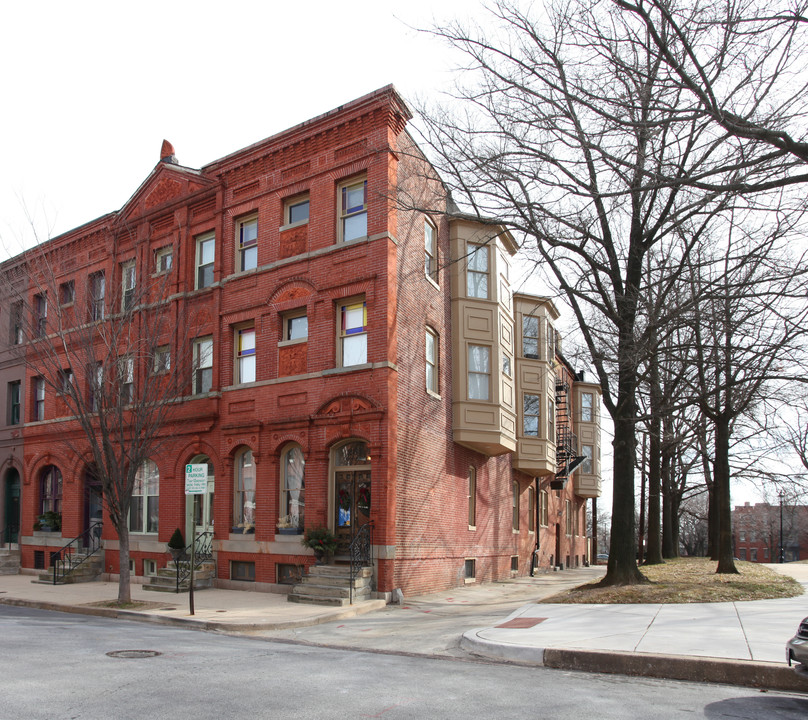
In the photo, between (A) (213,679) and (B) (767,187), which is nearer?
(A) (213,679)

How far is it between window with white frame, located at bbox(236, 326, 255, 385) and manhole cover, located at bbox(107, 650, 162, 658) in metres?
11.2

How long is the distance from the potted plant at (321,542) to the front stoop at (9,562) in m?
14.5

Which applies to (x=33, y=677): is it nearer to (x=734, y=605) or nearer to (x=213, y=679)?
(x=213, y=679)

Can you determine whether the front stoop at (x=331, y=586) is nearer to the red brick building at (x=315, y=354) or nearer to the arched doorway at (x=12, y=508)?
the red brick building at (x=315, y=354)

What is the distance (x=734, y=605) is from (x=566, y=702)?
7733 mm

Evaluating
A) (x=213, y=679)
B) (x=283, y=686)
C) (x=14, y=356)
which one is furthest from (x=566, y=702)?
(x=14, y=356)

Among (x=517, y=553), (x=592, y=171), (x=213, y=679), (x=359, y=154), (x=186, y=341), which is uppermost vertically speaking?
(x=359, y=154)

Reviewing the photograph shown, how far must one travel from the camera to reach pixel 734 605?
13.6 m

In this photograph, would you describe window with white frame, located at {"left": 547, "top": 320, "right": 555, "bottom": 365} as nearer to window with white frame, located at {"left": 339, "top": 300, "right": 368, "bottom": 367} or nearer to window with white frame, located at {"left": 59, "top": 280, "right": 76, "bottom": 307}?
window with white frame, located at {"left": 339, "top": 300, "right": 368, "bottom": 367}

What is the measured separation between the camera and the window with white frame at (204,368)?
22.1 metres

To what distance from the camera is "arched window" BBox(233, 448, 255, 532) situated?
66.5 ft

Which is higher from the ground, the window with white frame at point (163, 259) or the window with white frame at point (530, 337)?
the window with white frame at point (163, 259)

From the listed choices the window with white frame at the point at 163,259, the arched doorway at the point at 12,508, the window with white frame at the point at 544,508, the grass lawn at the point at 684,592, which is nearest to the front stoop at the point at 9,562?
the arched doorway at the point at 12,508

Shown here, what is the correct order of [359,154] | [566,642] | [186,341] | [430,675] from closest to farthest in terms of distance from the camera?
[430,675] → [566,642] → [359,154] → [186,341]
